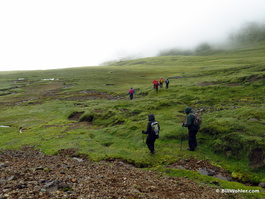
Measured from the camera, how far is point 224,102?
3491cm

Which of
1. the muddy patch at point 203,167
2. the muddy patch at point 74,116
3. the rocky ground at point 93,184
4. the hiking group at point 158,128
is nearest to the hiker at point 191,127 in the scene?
the hiking group at point 158,128

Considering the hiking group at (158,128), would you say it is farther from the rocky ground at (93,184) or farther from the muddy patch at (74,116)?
the muddy patch at (74,116)

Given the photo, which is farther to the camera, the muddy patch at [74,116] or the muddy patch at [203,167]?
the muddy patch at [74,116]

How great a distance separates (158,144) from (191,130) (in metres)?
4.29

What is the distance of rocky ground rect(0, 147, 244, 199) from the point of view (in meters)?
9.67

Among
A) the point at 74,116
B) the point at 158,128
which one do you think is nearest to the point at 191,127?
the point at 158,128

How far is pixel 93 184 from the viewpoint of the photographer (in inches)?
436

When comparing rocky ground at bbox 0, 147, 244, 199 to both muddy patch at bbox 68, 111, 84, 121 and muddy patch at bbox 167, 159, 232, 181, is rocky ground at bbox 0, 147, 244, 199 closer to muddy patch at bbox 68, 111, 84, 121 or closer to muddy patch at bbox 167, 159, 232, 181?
muddy patch at bbox 167, 159, 232, 181

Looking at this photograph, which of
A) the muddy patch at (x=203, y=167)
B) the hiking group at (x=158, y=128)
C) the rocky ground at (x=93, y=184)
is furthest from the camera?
the hiking group at (x=158, y=128)

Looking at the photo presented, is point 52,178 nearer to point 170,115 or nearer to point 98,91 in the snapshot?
point 170,115

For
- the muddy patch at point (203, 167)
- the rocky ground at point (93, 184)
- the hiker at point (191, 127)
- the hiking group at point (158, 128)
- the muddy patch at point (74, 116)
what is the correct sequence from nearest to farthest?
the rocky ground at point (93, 184) → the muddy patch at point (203, 167) → the hiking group at point (158, 128) → the hiker at point (191, 127) → the muddy patch at point (74, 116)

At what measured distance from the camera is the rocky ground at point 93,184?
9672mm

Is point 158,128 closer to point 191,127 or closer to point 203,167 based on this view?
point 191,127

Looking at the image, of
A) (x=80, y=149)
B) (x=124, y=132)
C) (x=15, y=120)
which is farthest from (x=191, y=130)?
(x=15, y=120)
